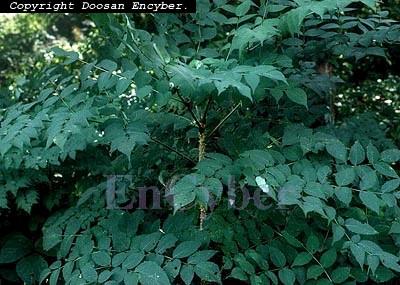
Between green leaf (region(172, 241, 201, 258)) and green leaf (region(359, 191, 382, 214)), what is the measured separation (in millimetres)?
547

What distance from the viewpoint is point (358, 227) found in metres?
1.66

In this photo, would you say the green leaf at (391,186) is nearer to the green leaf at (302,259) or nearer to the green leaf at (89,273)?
the green leaf at (302,259)

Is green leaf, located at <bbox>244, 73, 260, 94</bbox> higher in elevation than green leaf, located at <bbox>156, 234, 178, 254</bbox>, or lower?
higher

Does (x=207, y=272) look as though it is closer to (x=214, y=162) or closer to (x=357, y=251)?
(x=214, y=162)

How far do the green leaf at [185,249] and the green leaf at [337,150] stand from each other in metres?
0.54

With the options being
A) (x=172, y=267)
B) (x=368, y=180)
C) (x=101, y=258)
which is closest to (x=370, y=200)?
(x=368, y=180)

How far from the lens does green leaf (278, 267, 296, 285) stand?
172 centimetres

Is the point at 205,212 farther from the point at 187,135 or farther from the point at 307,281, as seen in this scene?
the point at 307,281

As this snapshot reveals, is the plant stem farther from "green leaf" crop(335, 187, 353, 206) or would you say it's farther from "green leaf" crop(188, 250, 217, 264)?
"green leaf" crop(335, 187, 353, 206)

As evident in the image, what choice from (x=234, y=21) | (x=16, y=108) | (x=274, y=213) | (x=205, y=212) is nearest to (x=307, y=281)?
(x=274, y=213)

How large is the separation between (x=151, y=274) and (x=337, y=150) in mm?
737

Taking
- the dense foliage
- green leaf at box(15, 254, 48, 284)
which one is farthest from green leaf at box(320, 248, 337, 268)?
green leaf at box(15, 254, 48, 284)

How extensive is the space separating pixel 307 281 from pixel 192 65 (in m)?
0.83

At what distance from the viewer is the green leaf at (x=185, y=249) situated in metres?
1.70
